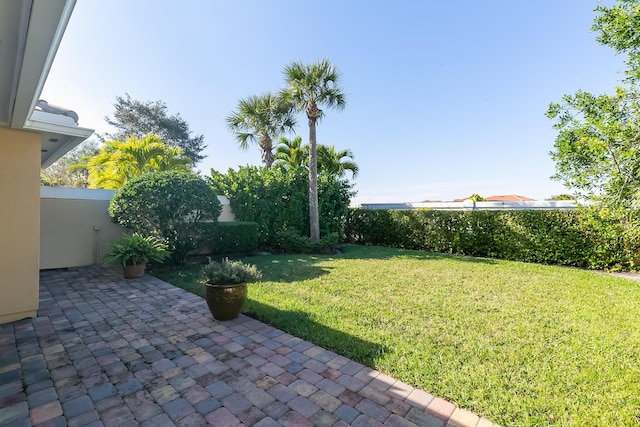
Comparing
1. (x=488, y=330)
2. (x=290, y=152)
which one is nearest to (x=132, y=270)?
(x=488, y=330)

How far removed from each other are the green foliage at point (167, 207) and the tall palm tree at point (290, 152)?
7.44 meters

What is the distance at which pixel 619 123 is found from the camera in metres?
5.33

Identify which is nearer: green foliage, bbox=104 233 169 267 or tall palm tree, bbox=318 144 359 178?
green foliage, bbox=104 233 169 267

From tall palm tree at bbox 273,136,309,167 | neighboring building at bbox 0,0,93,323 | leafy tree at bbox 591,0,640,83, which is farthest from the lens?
tall palm tree at bbox 273,136,309,167

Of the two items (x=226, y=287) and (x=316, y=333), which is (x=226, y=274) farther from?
(x=316, y=333)

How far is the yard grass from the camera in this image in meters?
2.30

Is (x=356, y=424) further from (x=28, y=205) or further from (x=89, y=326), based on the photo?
(x=28, y=205)

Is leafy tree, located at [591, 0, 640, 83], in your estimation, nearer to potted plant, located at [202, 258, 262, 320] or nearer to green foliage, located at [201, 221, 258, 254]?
potted plant, located at [202, 258, 262, 320]

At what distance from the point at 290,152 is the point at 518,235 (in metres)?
10.5

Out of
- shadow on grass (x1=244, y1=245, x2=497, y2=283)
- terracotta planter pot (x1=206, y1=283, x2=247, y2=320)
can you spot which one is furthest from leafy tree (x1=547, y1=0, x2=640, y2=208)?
terracotta planter pot (x1=206, y1=283, x2=247, y2=320)

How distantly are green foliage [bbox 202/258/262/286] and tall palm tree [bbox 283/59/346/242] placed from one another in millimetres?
6588

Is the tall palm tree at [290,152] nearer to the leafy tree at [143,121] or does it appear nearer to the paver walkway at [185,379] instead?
the leafy tree at [143,121]

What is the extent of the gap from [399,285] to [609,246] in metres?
6.18

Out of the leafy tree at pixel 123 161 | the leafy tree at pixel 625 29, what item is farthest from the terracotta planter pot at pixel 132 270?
the leafy tree at pixel 625 29
